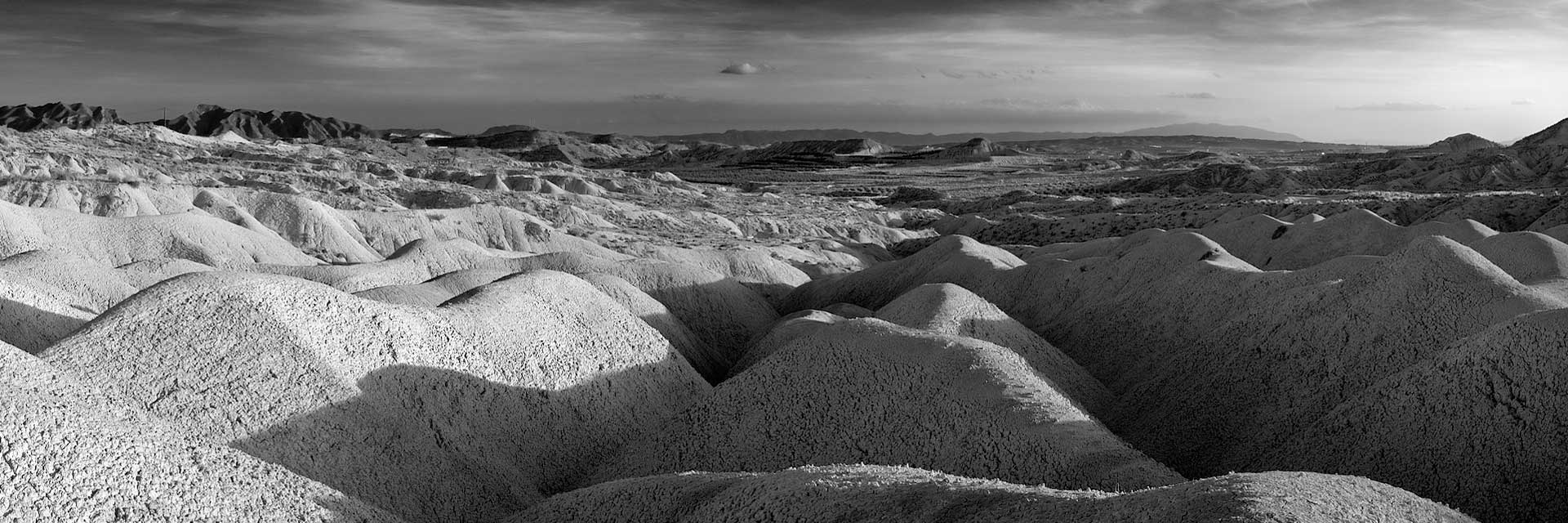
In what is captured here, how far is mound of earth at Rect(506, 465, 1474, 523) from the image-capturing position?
663 cm

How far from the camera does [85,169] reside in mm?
56906

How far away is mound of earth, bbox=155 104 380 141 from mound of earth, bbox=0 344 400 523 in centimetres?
17032

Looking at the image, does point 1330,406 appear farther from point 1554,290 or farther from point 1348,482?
point 1348,482

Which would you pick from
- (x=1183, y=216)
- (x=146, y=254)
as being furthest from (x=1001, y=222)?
(x=146, y=254)

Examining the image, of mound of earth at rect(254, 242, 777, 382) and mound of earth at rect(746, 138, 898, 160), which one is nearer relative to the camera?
mound of earth at rect(254, 242, 777, 382)

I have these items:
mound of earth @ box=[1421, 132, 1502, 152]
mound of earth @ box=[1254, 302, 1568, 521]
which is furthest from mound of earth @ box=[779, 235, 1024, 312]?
mound of earth @ box=[1421, 132, 1502, 152]

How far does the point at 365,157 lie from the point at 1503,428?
11020 centimetres

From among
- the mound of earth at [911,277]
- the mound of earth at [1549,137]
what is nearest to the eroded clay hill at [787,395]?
the mound of earth at [911,277]

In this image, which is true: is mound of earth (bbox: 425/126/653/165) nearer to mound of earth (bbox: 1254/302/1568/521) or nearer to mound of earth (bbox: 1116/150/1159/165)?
mound of earth (bbox: 1116/150/1159/165)

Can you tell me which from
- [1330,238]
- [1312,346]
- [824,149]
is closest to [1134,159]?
[824,149]

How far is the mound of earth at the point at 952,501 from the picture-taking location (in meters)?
6.63

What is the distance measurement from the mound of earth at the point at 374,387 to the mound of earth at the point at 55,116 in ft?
531

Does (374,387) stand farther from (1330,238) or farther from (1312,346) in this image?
(1330,238)

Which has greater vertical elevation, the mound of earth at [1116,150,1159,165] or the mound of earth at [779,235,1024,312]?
the mound of earth at [779,235,1024,312]
